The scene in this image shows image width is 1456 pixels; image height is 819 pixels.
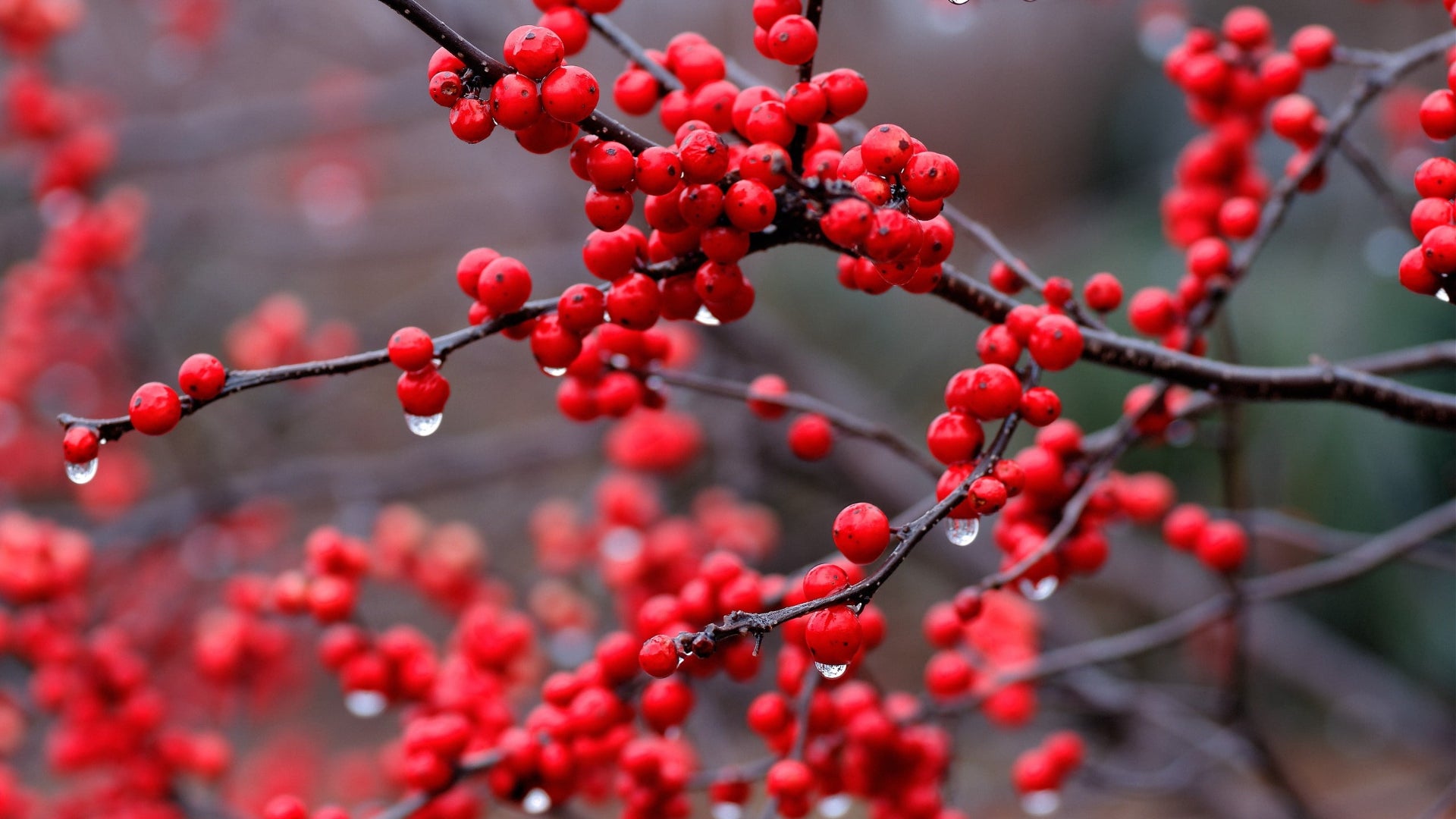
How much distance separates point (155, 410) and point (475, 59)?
23 cm

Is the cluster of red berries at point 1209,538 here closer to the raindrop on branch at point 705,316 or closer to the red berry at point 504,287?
the raindrop on branch at point 705,316

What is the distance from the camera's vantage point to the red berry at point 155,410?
0.50 metres

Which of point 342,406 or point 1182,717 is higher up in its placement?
point 342,406

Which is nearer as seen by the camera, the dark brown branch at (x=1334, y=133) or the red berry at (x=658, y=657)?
the red berry at (x=658, y=657)

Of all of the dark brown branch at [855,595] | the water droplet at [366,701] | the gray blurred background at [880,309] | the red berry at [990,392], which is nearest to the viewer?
the dark brown branch at [855,595]

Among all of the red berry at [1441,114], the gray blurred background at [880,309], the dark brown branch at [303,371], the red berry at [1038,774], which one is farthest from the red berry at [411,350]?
the gray blurred background at [880,309]

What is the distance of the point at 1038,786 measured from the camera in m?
0.91

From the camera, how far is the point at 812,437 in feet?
2.48

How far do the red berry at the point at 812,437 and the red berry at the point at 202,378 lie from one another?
386 millimetres

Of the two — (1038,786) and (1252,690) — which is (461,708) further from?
(1252,690)

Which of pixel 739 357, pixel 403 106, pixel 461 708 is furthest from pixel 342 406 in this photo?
pixel 461 708

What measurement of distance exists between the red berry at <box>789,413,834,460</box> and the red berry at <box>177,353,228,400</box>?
0.39 meters

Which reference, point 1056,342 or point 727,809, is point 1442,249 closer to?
point 1056,342

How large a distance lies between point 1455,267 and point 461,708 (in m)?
0.72
